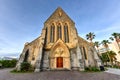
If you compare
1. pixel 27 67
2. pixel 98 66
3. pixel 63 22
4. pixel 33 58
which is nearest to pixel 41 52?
pixel 33 58

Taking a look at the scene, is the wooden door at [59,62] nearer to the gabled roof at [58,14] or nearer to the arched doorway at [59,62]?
the arched doorway at [59,62]

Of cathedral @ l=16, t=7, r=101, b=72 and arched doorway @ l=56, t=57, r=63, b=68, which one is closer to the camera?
cathedral @ l=16, t=7, r=101, b=72

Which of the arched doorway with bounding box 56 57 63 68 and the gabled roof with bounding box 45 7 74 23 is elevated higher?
the gabled roof with bounding box 45 7 74 23

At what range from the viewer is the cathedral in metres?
16.2

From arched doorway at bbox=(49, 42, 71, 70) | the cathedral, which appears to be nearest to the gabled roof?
the cathedral

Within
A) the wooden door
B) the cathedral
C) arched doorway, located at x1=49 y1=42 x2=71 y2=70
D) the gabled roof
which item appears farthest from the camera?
the gabled roof

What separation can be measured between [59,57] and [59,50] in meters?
1.49

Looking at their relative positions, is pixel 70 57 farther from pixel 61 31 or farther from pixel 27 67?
pixel 27 67

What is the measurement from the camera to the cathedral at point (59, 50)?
53.3ft

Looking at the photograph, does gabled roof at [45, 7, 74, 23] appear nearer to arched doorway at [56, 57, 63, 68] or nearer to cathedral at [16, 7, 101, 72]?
cathedral at [16, 7, 101, 72]

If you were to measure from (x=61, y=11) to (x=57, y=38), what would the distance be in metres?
7.66

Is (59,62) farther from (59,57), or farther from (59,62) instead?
(59,57)

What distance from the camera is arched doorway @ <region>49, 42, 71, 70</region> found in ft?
55.0

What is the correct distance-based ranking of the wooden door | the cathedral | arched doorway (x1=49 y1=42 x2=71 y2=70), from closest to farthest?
the cathedral
arched doorway (x1=49 y1=42 x2=71 y2=70)
the wooden door
